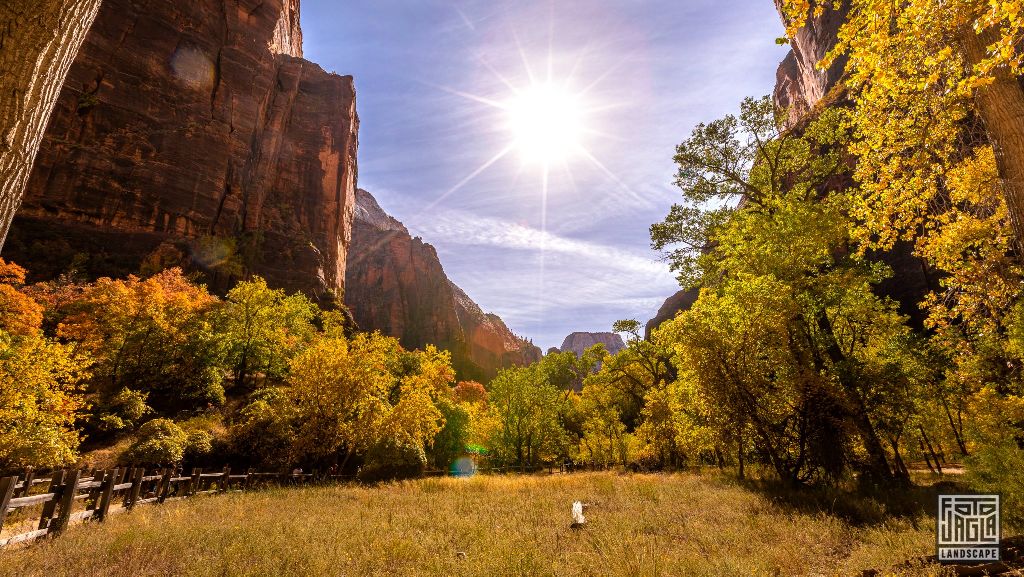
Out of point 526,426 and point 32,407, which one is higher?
point 32,407

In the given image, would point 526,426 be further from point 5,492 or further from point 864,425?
point 5,492

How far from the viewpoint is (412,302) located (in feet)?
343

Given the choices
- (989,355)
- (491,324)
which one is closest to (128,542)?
(989,355)

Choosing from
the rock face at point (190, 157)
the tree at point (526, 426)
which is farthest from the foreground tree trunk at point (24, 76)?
the rock face at point (190, 157)

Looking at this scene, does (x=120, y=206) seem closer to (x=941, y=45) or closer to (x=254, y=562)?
(x=254, y=562)

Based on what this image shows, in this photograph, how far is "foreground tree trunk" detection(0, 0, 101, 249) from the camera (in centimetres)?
207

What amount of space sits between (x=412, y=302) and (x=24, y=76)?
4145 inches

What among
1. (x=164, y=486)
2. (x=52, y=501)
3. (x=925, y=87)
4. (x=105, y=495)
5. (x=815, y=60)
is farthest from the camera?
(x=815, y=60)

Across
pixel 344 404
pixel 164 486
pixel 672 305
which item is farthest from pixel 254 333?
pixel 672 305

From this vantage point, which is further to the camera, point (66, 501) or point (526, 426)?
A: point (526, 426)

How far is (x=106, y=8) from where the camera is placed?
51.2 metres

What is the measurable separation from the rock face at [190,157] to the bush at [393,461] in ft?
141

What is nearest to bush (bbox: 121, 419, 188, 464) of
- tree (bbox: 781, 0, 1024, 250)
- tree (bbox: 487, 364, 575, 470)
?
tree (bbox: 487, 364, 575, 470)

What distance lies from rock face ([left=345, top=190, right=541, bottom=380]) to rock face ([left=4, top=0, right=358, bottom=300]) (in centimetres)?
2996
